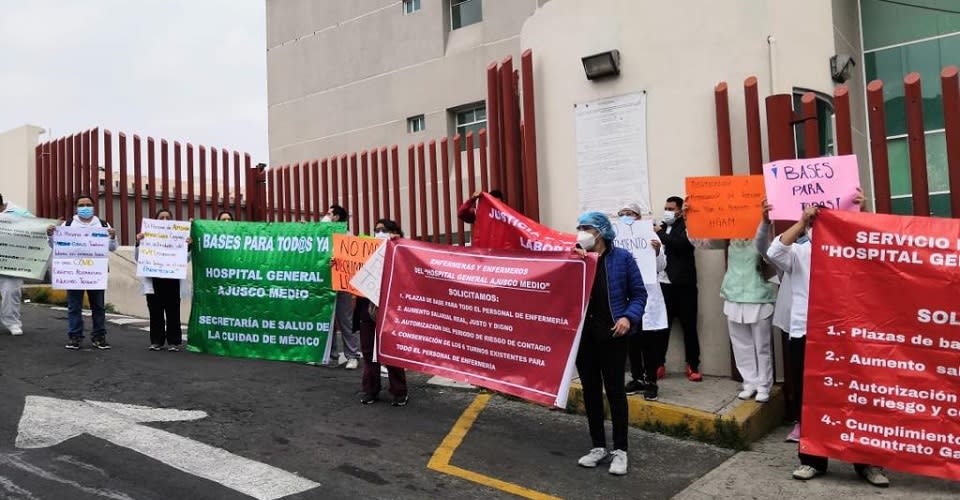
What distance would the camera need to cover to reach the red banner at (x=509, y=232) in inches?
247

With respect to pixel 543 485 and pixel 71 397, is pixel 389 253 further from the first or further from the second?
pixel 71 397

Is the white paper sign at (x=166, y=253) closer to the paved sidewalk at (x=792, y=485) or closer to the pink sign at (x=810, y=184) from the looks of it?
the paved sidewalk at (x=792, y=485)

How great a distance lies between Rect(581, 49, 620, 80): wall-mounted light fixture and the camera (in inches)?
289

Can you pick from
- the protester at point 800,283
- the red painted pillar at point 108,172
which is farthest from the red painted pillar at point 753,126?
the red painted pillar at point 108,172

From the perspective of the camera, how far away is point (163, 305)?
27.8 ft

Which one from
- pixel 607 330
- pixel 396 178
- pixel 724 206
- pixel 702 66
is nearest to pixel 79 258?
pixel 396 178

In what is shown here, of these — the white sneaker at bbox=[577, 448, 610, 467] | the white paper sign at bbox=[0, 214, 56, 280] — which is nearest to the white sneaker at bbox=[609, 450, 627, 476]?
the white sneaker at bbox=[577, 448, 610, 467]

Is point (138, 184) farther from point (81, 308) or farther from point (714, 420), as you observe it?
point (714, 420)

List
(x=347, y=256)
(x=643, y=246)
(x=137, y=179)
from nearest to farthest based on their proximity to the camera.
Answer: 1. (x=643, y=246)
2. (x=347, y=256)
3. (x=137, y=179)

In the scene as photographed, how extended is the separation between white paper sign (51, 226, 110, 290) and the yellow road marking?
16.0 feet

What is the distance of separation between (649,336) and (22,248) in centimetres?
776

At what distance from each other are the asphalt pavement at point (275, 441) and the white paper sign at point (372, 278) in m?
1.02

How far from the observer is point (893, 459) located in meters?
4.47

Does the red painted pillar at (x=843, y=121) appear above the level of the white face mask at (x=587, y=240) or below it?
above
